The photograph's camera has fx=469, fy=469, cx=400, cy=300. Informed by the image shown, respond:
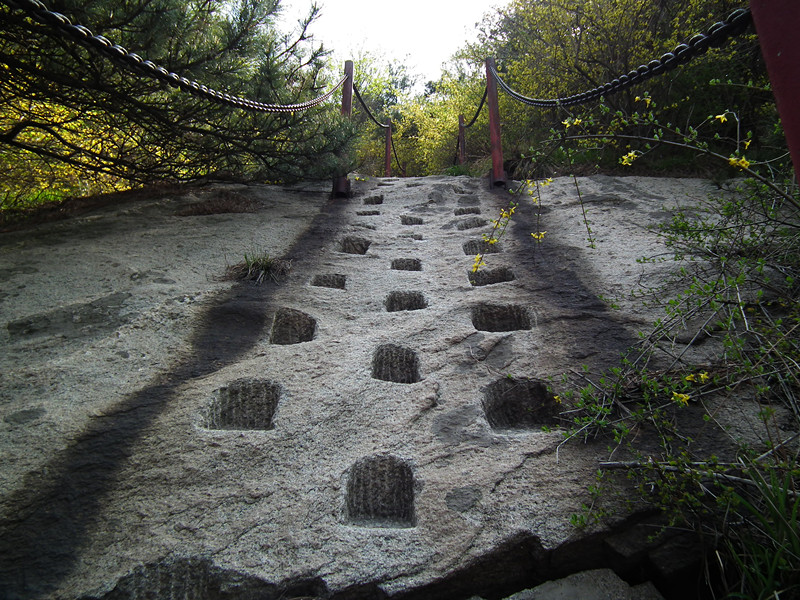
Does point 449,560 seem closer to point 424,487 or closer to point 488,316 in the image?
point 424,487

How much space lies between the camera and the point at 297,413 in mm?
2453

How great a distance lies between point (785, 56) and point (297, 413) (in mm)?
2311

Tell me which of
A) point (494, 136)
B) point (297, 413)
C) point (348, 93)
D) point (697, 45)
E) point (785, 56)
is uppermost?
point (348, 93)

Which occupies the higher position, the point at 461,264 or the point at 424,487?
the point at 461,264

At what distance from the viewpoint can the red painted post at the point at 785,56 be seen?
1.15 meters

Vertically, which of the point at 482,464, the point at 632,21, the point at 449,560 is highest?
the point at 632,21

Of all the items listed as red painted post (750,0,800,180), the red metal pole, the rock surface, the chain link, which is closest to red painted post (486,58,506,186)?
the red metal pole

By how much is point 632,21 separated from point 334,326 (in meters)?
5.76

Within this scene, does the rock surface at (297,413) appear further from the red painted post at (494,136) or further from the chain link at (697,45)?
the red painted post at (494,136)

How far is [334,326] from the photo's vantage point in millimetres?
3229

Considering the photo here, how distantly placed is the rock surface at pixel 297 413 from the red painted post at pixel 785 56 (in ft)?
4.25

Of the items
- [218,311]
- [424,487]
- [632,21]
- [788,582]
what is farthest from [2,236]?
[632,21]

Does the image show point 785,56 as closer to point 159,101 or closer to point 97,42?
point 97,42

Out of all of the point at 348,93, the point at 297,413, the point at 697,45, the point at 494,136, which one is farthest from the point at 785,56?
the point at 348,93
